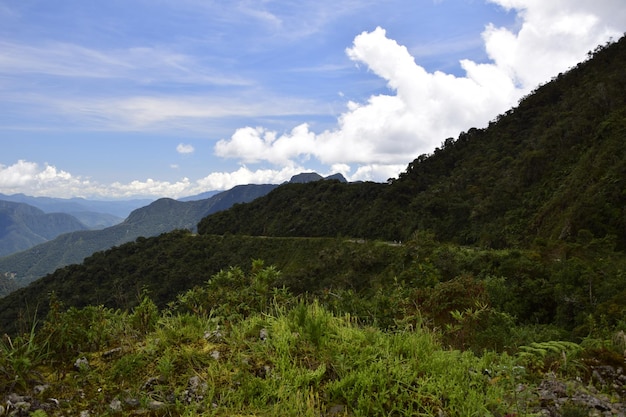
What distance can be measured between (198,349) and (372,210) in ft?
220

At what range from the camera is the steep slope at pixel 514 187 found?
33406 mm

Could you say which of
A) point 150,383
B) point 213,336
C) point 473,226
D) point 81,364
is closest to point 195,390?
point 150,383

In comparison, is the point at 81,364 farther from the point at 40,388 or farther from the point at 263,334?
the point at 263,334

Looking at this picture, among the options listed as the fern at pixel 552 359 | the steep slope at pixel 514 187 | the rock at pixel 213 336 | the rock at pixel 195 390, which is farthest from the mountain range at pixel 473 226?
the fern at pixel 552 359

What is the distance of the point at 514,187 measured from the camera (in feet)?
168

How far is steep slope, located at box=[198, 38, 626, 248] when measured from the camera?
33.4 meters

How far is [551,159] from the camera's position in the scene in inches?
1973

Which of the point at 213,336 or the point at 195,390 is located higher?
the point at 213,336

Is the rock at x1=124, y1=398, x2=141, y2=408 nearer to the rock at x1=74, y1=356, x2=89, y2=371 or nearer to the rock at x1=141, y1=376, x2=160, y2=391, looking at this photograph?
the rock at x1=141, y1=376, x2=160, y2=391

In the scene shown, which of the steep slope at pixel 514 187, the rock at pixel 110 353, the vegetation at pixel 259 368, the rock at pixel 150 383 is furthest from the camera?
the steep slope at pixel 514 187

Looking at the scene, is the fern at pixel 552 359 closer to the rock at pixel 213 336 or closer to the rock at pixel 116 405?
the rock at pixel 213 336

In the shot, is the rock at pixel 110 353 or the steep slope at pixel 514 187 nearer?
the rock at pixel 110 353

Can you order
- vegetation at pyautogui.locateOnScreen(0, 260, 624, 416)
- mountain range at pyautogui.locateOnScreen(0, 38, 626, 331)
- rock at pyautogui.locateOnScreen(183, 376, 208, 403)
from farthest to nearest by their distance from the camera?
mountain range at pyautogui.locateOnScreen(0, 38, 626, 331), rock at pyautogui.locateOnScreen(183, 376, 208, 403), vegetation at pyautogui.locateOnScreen(0, 260, 624, 416)

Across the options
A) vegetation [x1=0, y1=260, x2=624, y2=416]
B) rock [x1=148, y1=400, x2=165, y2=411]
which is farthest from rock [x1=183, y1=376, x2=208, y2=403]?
rock [x1=148, y1=400, x2=165, y2=411]
